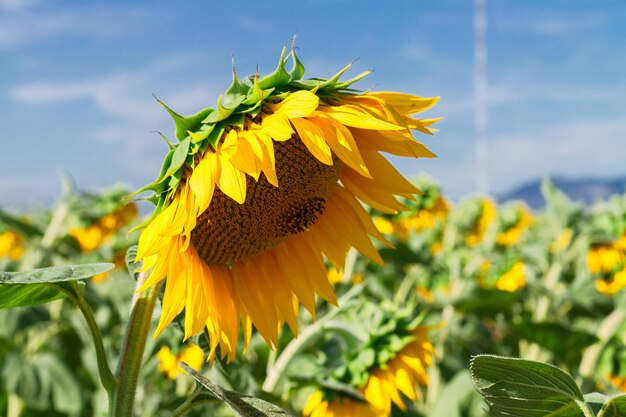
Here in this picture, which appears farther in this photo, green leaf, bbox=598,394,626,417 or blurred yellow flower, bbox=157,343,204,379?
blurred yellow flower, bbox=157,343,204,379

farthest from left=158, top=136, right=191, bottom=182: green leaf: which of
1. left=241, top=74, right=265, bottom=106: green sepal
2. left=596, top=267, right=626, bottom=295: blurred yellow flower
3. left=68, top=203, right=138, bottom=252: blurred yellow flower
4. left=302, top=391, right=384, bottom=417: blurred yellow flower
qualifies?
left=68, top=203, right=138, bottom=252: blurred yellow flower

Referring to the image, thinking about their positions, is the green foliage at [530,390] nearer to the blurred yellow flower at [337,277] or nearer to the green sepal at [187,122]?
the green sepal at [187,122]

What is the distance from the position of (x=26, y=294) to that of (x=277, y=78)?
50 centimetres

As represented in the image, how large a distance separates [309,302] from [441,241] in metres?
5.71

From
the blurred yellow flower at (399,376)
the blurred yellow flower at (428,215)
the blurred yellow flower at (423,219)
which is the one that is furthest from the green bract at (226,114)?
the blurred yellow flower at (428,215)

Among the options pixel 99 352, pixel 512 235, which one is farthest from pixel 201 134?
pixel 512 235

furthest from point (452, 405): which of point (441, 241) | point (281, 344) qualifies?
point (441, 241)

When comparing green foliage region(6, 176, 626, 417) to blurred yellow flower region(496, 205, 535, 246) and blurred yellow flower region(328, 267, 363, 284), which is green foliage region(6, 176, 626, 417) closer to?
blurred yellow flower region(328, 267, 363, 284)

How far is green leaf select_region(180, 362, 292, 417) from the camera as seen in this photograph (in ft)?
3.51

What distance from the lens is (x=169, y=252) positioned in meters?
1.36

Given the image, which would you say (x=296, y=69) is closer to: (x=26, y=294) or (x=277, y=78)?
(x=277, y=78)

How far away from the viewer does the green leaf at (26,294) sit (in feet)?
3.92

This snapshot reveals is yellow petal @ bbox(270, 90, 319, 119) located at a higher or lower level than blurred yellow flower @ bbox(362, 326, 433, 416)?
higher

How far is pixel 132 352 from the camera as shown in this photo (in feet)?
4.13
